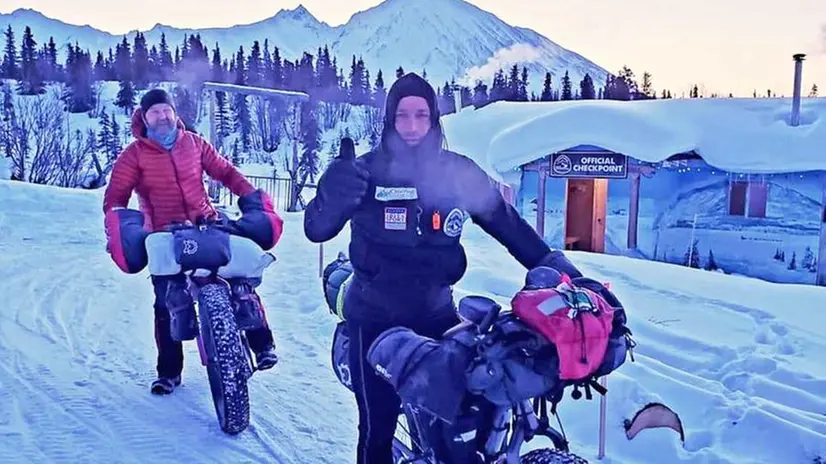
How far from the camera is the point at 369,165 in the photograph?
2.57 meters

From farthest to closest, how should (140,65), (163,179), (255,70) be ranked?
1. (255,70)
2. (140,65)
3. (163,179)

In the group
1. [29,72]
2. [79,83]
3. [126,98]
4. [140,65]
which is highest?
[140,65]

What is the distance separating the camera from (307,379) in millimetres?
4730

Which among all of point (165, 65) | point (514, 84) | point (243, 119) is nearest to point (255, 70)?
point (165, 65)

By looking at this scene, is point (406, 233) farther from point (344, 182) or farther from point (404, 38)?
point (404, 38)

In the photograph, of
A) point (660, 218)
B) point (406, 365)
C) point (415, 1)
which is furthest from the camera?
point (415, 1)

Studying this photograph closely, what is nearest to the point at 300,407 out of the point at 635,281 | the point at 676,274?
the point at 635,281

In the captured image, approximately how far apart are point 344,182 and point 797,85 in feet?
43.1

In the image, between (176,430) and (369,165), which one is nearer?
(369,165)

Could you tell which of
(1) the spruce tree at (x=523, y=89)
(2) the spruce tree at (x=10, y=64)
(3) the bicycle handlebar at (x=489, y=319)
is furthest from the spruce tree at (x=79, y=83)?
(3) the bicycle handlebar at (x=489, y=319)

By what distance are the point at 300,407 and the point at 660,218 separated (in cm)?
1101

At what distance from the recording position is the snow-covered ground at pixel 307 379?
12.1ft

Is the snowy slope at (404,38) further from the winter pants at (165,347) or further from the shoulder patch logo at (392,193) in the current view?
the shoulder patch logo at (392,193)

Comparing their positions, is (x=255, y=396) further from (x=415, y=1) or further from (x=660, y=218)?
(x=415, y=1)
